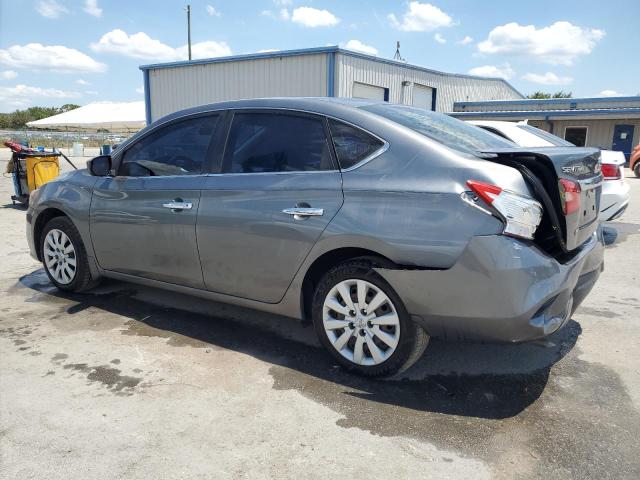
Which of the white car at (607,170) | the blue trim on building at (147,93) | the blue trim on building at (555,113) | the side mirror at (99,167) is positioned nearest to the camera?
the side mirror at (99,167)

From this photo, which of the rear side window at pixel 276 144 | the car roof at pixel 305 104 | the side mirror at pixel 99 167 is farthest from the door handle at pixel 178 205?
the side mirror at pixel 99 167

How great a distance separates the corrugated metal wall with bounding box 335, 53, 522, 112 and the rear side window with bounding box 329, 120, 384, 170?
42.3 ft

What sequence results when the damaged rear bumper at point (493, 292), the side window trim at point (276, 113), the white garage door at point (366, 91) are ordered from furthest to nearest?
1. the white garage door at point (366, 91)
2. the side window trim at point (276, 113)
3. the damaged rear bumper at point (493, 292)

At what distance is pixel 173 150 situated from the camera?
3926 mm

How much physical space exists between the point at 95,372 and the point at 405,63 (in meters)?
18.7

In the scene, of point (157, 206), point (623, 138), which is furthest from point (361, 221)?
point (623, 138)

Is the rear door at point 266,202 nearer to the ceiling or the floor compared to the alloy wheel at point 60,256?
nearer to the ceiling

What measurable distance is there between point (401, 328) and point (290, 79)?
15442 mm

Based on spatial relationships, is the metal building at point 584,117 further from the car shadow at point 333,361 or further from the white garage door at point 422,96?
the car shadow at point 333,361

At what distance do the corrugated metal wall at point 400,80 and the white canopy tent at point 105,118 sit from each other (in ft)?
61.5

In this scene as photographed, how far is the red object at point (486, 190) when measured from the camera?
2.58 m

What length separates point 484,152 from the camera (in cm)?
290

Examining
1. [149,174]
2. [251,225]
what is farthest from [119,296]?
[251,225]

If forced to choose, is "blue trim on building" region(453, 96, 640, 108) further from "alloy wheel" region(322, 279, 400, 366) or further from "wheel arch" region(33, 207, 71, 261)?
"alloy wheel" region(322, 279, 400, 366)
